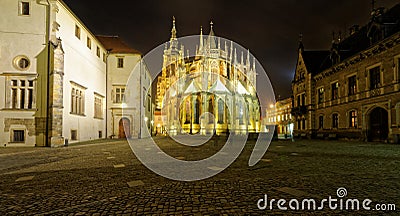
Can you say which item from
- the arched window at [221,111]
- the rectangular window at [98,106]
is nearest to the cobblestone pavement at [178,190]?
the rectangular window at [98,106]

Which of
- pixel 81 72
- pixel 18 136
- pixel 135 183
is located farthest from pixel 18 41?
pixel 135 183

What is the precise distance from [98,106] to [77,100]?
605 cm

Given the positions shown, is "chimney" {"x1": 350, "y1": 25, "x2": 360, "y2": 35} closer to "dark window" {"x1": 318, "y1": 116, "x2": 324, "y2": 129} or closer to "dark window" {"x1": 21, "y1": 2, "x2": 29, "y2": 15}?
"dark window" {"x1": 318, "y1": 116, "x2": 324, "y2": 129}

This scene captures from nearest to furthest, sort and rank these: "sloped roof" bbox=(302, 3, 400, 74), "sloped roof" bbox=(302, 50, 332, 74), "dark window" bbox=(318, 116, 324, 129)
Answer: "sloped roof" bbox=(302, 3, 400, 74), "dark window" bbox=(318, 116, 324, 129), "sloped roof" bbox=(302, 50, 332, 74)

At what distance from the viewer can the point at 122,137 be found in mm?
34688

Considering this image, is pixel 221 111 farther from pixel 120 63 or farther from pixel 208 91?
pixel 120 63

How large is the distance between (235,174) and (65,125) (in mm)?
18952

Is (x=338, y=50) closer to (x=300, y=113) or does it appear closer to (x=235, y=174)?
(x=300, y=113)

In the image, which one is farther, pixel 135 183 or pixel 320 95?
pixel 320 95

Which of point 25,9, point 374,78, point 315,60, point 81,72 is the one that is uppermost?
point 315,60

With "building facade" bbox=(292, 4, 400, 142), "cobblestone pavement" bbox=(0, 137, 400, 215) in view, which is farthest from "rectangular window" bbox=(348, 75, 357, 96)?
"cobblestone pavement" bbox=(0, 137, 400, 215)

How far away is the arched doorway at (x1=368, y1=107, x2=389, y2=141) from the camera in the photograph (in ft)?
79.2

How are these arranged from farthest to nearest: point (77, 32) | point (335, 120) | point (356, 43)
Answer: point (335, 120) → point (356, 43) → point (77, 32)

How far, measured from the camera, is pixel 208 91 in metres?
57.7
